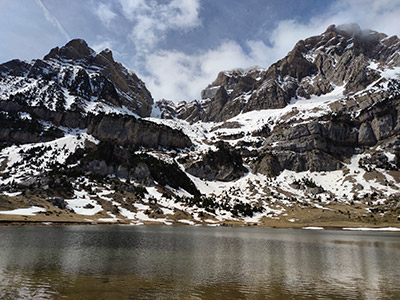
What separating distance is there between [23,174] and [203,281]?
189m

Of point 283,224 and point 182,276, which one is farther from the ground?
point 283,224

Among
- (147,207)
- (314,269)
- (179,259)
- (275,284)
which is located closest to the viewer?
(275,284)

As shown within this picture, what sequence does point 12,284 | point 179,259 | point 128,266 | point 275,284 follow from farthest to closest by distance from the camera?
point 179,259
point 128,266
point 275,284
point 12,284

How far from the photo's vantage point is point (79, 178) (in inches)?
7170

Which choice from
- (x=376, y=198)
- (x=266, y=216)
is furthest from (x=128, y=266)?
(x=376, y=198)

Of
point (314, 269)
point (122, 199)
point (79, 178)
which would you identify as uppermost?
point (79, 178)

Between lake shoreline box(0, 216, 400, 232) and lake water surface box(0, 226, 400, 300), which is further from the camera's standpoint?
lake shoreline box(0, 216, 400, 232)

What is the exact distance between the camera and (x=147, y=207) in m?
160

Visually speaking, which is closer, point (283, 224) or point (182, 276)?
point (182, 276)

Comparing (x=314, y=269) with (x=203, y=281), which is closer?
(x=203, y=281)

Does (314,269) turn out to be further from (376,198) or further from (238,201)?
(376,198)

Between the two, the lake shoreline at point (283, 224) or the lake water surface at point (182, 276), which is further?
the lake shoreline at point (283, 224)

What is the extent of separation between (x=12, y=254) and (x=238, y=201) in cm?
16912

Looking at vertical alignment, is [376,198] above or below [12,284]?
above
